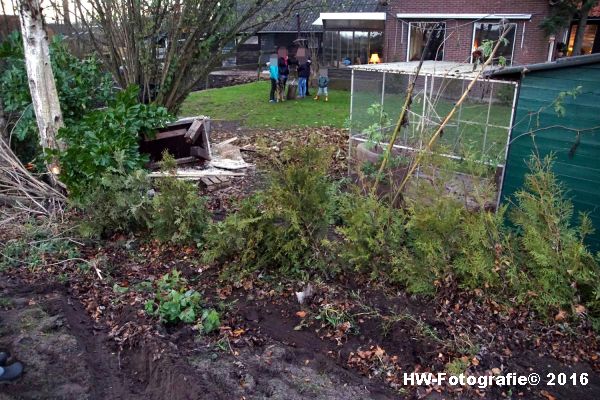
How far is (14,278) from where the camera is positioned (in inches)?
221

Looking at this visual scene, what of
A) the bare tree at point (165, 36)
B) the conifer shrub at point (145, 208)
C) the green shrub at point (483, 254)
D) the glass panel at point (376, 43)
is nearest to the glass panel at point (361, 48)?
the glass panel at point (376, 43)

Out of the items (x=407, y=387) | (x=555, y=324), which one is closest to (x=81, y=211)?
(x=407, y=387)

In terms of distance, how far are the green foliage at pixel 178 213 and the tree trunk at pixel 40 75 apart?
8.21ft

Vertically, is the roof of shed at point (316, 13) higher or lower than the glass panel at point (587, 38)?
higher

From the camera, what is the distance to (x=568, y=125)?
701 cm

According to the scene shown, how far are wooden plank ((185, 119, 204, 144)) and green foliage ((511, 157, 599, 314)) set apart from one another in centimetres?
630

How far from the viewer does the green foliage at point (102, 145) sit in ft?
22.6

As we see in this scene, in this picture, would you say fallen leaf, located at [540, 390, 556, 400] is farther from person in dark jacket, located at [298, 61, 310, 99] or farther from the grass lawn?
person in dark jacket, located at [298, 61, 310, 99]

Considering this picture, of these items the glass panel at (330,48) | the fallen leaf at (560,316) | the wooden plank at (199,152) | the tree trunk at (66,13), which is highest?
the tree trunk at (66,13)

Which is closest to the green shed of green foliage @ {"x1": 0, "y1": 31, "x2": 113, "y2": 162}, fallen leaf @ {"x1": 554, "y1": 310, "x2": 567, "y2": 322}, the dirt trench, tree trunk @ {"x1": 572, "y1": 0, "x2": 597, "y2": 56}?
fallen leaf @ {"x1": 554, "y1": 310, "x2": 567, "y2": 322}

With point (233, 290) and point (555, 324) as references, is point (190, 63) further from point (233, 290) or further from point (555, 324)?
point (555, 324)

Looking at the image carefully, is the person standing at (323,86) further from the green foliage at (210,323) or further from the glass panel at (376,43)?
the green foliage at (210,323)

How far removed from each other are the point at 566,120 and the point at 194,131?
5.97 m

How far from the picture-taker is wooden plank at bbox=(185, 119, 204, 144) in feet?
30.7
